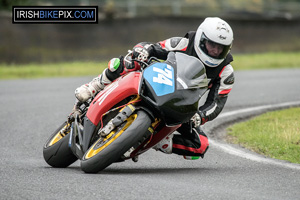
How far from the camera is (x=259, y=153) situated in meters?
7.64

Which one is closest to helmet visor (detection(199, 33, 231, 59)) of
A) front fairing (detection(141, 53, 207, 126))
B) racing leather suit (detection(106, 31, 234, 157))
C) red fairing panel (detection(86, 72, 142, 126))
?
racing leather suit (detection(106, 31, 234, 157))

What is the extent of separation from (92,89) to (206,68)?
1.20m

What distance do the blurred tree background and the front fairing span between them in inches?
544

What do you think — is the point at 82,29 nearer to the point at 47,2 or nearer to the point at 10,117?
the point at 47,2

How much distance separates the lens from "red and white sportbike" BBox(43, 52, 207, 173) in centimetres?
568

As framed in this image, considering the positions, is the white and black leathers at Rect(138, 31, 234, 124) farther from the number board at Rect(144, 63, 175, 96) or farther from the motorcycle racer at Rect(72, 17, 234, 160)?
the number board at Rect(144, 63, 175, 96)

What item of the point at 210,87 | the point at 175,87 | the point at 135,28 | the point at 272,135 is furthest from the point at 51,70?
the point at 175,87

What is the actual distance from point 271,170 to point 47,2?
17.3 m

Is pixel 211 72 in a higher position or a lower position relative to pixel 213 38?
lower

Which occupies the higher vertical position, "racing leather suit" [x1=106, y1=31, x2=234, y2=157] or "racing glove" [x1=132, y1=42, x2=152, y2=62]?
"racing glove" [x1=132, y1=42, x2=152, y2=62]

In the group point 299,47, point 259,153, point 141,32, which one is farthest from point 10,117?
point 299,47

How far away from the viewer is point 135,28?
71.1ft

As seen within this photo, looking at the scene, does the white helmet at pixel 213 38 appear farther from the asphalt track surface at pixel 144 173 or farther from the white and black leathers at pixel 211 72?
the asphalt track surface at pixel 144 173

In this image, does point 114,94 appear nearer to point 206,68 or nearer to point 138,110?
point 138,110
